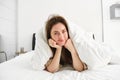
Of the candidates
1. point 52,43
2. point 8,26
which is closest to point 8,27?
point 8,26

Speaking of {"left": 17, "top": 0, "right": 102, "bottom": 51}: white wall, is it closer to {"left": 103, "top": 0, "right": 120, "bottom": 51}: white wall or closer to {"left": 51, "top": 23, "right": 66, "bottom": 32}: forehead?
{"left": 103, "top": 0, "right": 120, "bottom": 51}: white wall

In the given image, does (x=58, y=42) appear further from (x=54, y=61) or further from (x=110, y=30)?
(x=110, y=30)

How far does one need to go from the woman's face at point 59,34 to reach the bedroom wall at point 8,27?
187cm

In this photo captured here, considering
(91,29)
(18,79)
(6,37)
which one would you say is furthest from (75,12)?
(18,79)

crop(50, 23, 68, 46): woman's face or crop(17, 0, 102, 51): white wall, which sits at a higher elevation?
crop(17, 0, 102, 51): white wall

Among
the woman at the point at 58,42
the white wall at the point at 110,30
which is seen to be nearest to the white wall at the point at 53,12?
the white wall at the point at 110,30

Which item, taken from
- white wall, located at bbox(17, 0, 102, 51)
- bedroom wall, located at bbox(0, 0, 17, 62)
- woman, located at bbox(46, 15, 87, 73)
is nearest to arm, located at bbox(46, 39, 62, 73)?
woman, located at bbox(46, 15, 87, 73)

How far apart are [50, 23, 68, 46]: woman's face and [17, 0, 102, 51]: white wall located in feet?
5.74

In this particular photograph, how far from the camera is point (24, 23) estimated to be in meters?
2.77

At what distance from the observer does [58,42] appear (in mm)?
979

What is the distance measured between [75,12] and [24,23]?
87cm

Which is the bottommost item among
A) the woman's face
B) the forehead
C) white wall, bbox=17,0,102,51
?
the woman's face

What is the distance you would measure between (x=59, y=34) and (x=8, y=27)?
6.40ft

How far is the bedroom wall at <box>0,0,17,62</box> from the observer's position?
2650 millimetres
